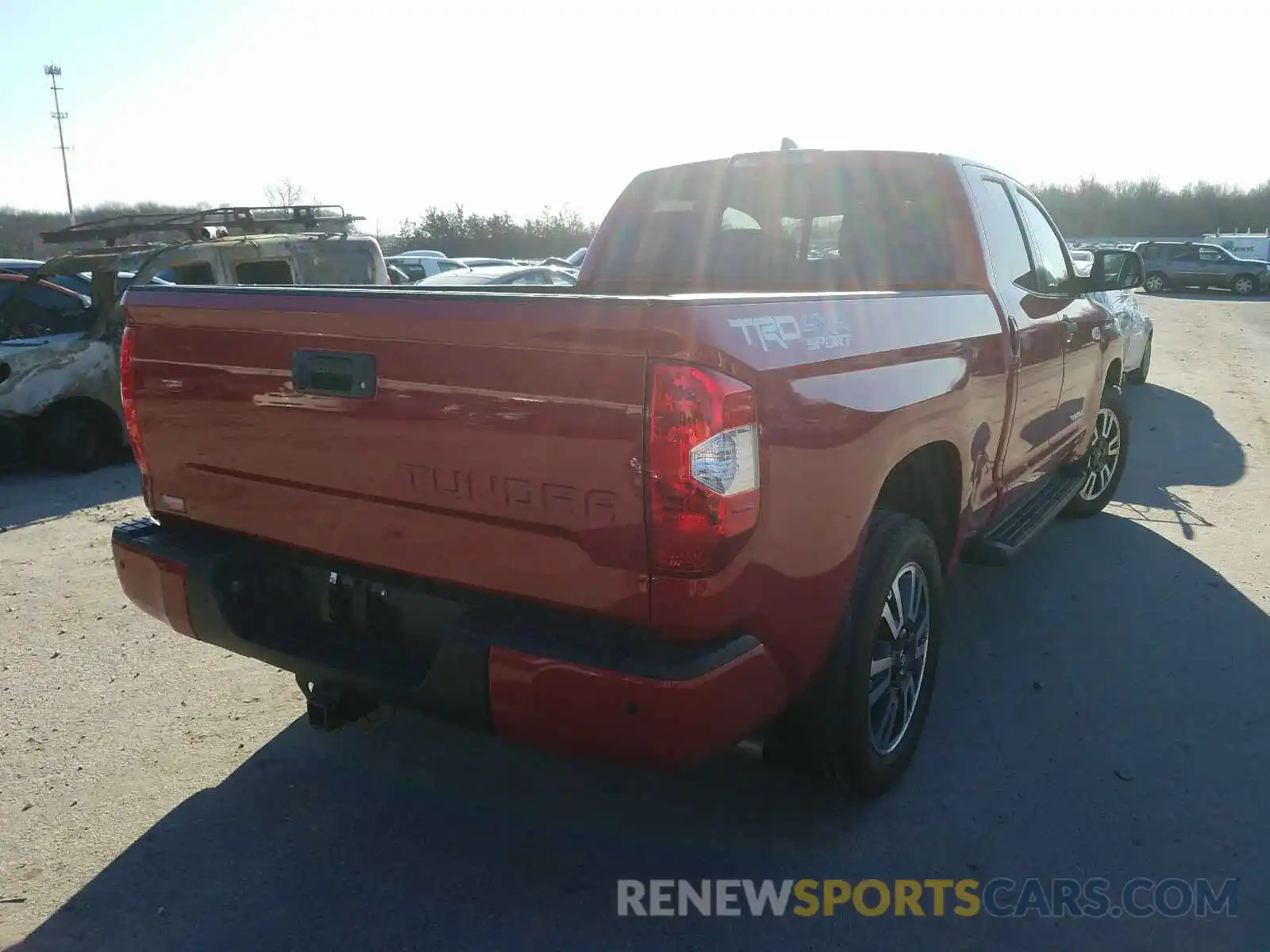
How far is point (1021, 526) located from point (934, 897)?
2.06 meters

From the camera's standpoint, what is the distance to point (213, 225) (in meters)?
9.68

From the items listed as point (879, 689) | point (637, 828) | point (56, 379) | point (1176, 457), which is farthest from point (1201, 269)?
point (637, 828)

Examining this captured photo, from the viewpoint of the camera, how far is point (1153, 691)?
3787 mm

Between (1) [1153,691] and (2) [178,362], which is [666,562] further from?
(1) [1153,691]

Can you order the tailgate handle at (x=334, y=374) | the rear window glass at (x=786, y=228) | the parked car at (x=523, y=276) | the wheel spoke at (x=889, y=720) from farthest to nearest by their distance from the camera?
the parked car at (x=523, y=276), the rear window glass at (x=786, y=228), the wheel spoke at (x=889, y=720), the tailgate handle at (x=334, y=374)

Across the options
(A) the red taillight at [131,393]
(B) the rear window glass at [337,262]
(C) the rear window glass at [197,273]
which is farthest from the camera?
(B) the rear window glass at [337,262]

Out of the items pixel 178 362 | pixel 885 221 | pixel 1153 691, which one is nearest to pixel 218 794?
pixel 178 362

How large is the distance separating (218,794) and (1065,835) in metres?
2.63

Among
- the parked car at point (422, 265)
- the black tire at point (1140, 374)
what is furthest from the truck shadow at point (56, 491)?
the parked car at point (422, 265)

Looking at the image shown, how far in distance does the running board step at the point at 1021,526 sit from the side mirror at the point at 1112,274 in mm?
1047

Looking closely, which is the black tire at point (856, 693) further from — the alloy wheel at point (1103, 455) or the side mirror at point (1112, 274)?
the alloy wheel at point (1103, 455)

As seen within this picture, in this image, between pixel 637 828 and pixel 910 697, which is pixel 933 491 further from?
pixel 637 828

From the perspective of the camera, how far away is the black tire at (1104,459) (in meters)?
5.99

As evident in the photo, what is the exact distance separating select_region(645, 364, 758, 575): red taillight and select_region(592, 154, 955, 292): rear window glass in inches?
77.7
